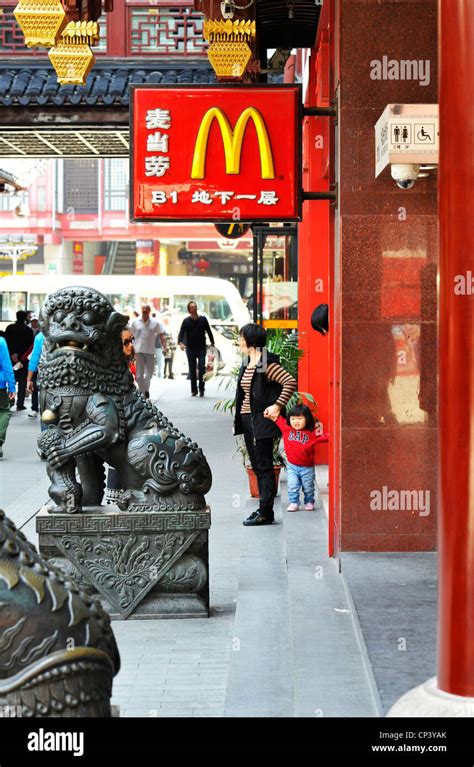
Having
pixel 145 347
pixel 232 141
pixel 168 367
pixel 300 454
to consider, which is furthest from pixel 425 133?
pixel 168 367

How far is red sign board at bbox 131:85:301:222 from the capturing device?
8078 millimetres

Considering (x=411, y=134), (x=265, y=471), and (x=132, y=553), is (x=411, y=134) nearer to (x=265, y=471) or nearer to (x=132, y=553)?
(x=132, y=553)

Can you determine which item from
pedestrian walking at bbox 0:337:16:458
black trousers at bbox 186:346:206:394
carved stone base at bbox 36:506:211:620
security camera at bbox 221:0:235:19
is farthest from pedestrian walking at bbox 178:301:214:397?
carved stone base at bbox 36:506:211:620

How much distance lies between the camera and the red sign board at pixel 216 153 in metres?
8.08

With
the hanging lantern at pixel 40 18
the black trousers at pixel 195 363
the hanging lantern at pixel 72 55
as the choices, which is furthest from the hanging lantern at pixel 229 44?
the black trousers at pixel 195 363

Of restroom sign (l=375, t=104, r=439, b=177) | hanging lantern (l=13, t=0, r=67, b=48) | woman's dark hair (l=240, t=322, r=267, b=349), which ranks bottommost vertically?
woman's dark hair (l=240, t=322, r=267, b=349)

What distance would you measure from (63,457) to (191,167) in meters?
2.18

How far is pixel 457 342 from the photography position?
4223 millimetres

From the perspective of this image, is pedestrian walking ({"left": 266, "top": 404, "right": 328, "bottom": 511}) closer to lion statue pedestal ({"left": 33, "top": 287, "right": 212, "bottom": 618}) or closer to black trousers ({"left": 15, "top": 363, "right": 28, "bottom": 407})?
lion statue pedestal ({"left": 33, "top": 287, "right": 212, "bottom": 618})

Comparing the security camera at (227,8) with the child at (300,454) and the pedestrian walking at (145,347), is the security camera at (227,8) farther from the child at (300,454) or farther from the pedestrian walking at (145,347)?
the pedestrian walking at (145,347)

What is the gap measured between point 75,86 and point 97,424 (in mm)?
8023

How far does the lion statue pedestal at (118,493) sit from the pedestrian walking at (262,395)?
2.68 metres

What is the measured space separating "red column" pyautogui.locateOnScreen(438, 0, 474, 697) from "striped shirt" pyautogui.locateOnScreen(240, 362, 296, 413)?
556 centimetres

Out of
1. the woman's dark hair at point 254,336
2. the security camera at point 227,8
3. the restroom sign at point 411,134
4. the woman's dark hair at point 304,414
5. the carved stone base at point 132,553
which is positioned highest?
the security camera at point 227,8
